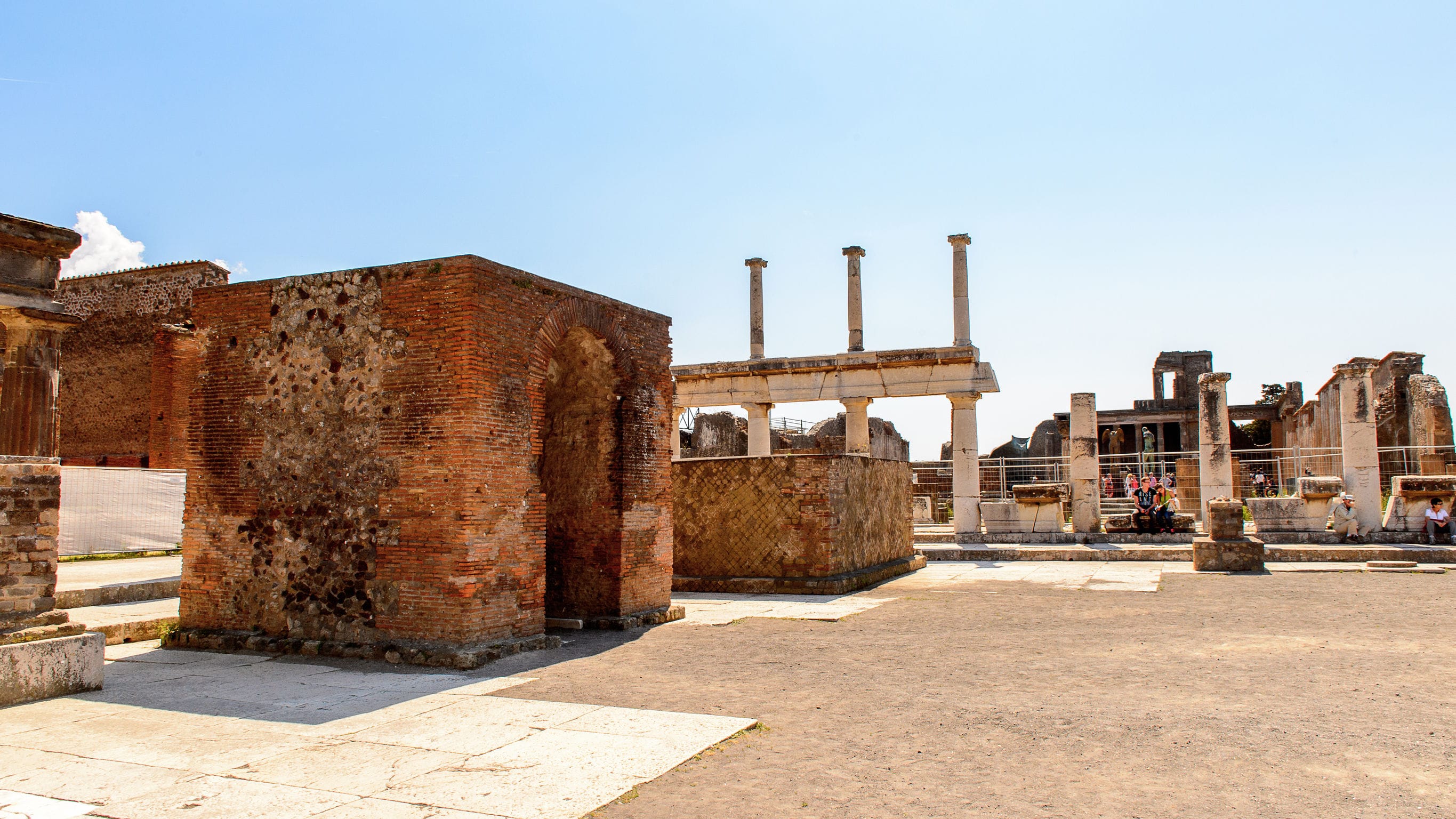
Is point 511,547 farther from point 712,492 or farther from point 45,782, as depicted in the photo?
point 712,492

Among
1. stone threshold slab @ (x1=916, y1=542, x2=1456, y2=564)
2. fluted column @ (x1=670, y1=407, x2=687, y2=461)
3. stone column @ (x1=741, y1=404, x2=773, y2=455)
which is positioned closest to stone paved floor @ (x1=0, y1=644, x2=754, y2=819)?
stone threshold slab @ (x1=916, y1=542, x2=1456, y2=564)

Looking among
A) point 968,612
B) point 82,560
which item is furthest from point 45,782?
point 82,560

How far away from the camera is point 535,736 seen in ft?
16.2

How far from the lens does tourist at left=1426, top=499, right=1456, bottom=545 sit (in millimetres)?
15695

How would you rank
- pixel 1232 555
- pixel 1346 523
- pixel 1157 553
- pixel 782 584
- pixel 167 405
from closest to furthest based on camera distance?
pixel 782 584 < pixel 1232 555 < pixel 1346 523 < pixel 1157 553 < pixel 167 405

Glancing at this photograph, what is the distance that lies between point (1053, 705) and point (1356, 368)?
15300 mm

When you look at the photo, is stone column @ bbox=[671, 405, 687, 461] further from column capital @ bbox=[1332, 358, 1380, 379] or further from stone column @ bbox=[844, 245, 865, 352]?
column capital @ bbox=[1332, 358, 1380, 379]

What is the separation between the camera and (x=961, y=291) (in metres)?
20.6

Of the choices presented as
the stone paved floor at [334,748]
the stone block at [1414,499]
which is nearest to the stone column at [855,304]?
the stone block at [1414,499]

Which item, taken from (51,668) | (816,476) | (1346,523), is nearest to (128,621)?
(51,668)

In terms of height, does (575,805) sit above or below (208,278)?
below

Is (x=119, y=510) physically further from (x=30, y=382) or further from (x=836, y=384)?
(x=836, y=384)

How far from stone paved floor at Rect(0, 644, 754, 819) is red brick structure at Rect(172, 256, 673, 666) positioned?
36.3 inches

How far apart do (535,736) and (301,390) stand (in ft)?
14.4
